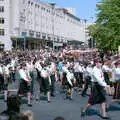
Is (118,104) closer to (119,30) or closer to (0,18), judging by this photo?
(119,30)

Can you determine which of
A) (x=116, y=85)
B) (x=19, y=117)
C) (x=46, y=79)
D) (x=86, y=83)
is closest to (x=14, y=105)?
(x=19, y=117)

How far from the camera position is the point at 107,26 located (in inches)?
2224

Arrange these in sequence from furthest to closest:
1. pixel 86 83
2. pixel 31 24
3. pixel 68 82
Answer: pixel 31 24, pixel 86 83, pixel 68 82

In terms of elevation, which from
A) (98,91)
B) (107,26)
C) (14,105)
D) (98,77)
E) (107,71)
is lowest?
(14,105)

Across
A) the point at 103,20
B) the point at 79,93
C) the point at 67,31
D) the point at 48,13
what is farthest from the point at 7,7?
the point at 79,93

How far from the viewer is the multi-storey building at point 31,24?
103 m

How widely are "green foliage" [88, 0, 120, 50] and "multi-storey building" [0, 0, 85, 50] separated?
38258 mm

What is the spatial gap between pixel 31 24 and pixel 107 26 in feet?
203

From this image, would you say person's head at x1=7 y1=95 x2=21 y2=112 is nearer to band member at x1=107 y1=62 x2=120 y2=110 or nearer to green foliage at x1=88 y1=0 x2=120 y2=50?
band member at x1=107 y1=62 x2=120 y2=110

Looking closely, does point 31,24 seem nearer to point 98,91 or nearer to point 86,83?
point 86,83

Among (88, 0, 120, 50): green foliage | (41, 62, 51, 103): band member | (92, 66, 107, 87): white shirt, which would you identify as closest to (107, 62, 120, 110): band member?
(92, 66, 107, 87): white shirt

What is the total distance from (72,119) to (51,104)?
398cm

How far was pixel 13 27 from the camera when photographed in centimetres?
10450

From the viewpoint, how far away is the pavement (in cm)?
1539
